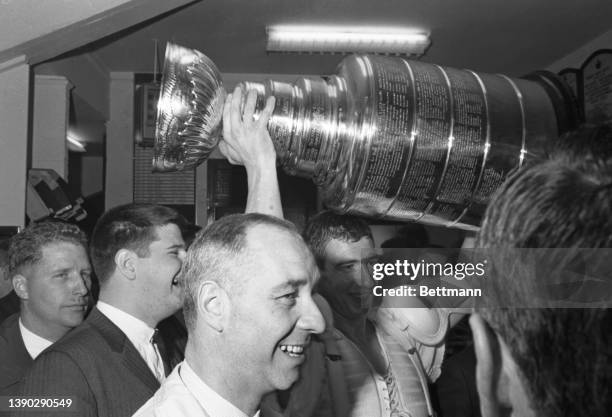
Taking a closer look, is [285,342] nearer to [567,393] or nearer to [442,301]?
[567,393]

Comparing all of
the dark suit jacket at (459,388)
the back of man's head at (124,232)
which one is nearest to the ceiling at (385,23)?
the back of man's head at (124,232)

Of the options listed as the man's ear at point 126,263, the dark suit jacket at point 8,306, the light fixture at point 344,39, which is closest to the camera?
the man's ear at point 126,263

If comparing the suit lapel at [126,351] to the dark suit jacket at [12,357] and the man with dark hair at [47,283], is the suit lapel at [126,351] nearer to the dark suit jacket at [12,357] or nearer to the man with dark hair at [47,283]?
the dark suit jacket at [12,357]

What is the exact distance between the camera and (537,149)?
0.96 meters

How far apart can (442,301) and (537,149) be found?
0.65 metres

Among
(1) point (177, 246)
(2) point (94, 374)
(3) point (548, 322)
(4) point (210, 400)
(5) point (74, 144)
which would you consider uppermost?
(5) point (74, 144)

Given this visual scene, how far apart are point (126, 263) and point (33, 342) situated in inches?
18.7

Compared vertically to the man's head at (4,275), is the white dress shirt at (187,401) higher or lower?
higher

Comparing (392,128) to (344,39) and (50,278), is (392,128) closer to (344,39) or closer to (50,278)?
(50,278)

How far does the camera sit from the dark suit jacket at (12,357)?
158 centimetres

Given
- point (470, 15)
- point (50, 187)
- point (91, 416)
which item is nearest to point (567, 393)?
point (91, 416)

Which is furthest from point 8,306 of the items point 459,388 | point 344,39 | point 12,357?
point 344,39

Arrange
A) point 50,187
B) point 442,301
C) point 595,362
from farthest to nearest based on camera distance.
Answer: point 50,187 → point 442,301 → point 595,362

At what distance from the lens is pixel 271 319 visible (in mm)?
870
